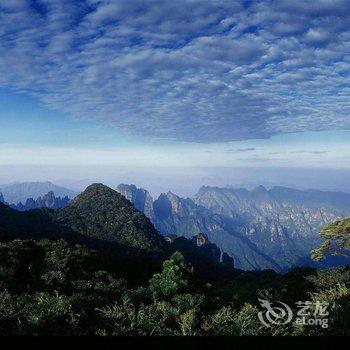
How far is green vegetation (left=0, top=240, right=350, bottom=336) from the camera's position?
16520mm

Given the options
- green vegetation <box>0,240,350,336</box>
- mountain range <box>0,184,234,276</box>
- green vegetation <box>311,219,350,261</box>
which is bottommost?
mountain range <box>0,184,234,276</box>

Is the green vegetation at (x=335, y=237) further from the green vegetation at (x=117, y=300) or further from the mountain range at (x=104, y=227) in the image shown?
the mountain range at (x=104, y=227)

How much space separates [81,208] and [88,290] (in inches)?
4657

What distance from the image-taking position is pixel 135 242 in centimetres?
12431

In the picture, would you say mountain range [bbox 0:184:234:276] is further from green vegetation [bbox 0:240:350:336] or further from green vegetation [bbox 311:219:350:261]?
green vegetation [bbox 311:219:350:261]

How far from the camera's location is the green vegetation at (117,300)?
1652cm

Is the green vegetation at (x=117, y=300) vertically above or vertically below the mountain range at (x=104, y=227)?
above

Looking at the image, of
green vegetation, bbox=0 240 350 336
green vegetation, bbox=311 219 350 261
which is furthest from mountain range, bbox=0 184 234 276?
green vegetation, bbox=311 219 350 261

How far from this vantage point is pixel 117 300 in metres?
27.3

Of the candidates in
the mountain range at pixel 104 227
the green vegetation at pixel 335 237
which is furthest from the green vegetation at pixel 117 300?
the mountain range at pixel 104 227

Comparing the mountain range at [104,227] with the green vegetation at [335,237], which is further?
the mountain range at [104,227]

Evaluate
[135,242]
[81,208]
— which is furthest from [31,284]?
[81,208]

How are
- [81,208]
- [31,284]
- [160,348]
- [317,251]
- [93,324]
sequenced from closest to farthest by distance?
[160,348] → [93,324] → [317,251] → [31,284] → [81,208]

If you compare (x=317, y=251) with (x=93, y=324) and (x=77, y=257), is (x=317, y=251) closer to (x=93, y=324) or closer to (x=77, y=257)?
(x=93, y=324)
